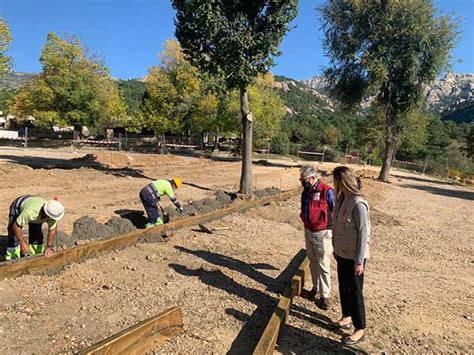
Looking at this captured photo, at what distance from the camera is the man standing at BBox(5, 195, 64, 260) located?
17.4 ft

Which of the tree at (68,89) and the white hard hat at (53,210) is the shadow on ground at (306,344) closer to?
the white hard hat at (53,210)

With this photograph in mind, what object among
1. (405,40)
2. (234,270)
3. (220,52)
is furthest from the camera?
(405,40)

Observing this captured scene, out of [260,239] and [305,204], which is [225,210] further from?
[305,204]

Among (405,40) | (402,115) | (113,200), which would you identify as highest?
(405,40)

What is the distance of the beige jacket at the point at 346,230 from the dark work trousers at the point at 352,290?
104 mm

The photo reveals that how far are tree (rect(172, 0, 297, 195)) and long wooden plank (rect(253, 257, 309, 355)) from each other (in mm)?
8216

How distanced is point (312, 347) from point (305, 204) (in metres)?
1.60

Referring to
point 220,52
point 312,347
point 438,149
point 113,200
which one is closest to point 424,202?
point 220,52

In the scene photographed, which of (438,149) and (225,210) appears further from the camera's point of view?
(438,149)

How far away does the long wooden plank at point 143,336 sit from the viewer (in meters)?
3.41

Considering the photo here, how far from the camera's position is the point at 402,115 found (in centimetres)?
2442

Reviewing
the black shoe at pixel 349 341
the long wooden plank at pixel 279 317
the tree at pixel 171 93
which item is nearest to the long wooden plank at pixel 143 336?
the long wooden plank at pixel 279 317

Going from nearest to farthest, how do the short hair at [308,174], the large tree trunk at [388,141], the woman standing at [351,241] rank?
the woman standing at [351,241] → the short hair at [308,174] → the large tree trunk at [388,141]

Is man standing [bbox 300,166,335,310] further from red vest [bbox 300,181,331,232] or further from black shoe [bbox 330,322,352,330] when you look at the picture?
black shoe [bbox 330,322,352,330]
